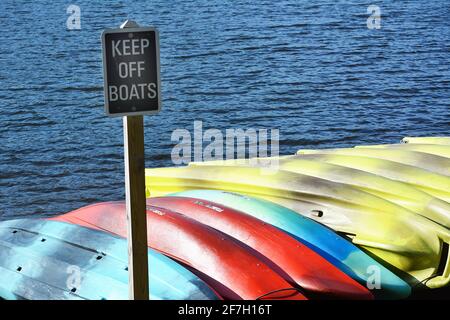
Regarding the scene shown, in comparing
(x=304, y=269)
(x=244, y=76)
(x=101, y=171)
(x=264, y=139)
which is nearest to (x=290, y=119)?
(x=264, y=139)

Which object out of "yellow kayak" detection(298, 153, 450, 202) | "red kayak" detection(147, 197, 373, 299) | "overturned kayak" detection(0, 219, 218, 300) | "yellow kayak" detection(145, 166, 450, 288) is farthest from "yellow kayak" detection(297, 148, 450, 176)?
"overturned kayak" detection(0, 219, 218, 300)

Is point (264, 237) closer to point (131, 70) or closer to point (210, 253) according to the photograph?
point (210, 253)

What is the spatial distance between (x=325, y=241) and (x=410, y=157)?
99.2 inches

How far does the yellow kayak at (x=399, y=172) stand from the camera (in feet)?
29.4

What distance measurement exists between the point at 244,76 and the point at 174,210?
8.87m

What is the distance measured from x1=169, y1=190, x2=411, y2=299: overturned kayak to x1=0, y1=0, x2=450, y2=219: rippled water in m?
3.48

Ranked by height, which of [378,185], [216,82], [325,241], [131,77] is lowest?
[325,241]

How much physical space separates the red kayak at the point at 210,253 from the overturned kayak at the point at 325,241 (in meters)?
0.73

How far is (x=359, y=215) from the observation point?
8188mm

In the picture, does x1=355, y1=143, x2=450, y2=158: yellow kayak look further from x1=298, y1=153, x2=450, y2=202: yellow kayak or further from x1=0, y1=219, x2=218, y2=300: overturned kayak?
x1=0, y1=219, x2=218, y2=300: overturned kayak

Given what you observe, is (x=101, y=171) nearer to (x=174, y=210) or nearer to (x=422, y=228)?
(x=174, y=210)

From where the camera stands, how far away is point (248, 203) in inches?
328

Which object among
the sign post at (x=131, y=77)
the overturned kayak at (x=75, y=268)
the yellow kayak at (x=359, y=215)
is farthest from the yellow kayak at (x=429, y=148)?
the sign post at (x=131, y=77)

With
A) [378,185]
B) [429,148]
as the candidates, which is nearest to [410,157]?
[429,148]
